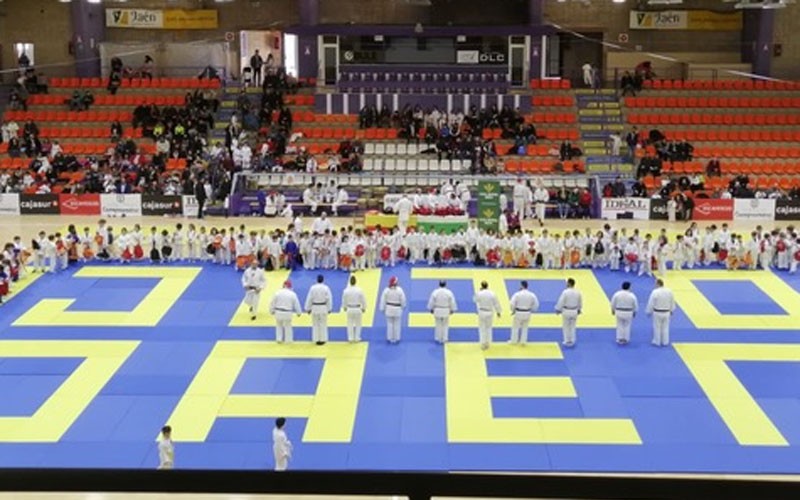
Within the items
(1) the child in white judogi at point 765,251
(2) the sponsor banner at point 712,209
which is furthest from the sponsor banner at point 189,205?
(1) the child in white judogi at point 765,251

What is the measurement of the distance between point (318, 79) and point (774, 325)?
1009 inches

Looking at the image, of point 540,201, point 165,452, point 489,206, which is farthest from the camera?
point 540,201

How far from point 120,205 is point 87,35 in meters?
13.1

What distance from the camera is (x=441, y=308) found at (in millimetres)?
17938

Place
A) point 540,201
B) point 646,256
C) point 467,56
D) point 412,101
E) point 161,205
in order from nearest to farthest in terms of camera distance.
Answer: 1. point 646,256
2. point 540,201
3. point 161,205
4. point 467,56
5. point 412,101

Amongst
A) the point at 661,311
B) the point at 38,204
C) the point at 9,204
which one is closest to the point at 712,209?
the point at 661,311

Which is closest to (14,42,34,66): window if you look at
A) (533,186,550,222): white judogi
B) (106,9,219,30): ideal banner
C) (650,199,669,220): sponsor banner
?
(106,9,219,30): ideal banner

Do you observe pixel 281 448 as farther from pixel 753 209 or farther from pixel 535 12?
pixel 535 12

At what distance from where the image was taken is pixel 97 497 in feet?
7.25

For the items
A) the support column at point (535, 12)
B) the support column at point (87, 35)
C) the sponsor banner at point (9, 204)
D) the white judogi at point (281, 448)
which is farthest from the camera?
the support column at point (87, 35)

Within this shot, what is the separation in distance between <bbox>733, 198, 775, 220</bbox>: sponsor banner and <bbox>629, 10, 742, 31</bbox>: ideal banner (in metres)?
13.4

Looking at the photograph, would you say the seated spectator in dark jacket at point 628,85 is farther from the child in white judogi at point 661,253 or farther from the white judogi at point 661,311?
the white judogi at point 661,311

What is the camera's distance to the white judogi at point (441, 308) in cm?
1786

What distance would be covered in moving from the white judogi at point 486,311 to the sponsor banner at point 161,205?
17974 mm
